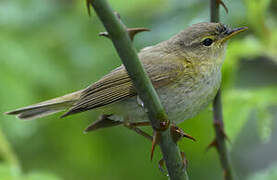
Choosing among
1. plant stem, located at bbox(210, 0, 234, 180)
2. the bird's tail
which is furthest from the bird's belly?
the bird's tail

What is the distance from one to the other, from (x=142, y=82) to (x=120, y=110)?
150 centimetres

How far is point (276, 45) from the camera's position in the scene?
11.5 ft

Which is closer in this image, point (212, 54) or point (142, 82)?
point (142, 82)

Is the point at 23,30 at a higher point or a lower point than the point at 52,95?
higher

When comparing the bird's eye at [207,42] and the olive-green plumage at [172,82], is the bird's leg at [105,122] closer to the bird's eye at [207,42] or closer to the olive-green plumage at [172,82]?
the olive-green plumage at [172,82]

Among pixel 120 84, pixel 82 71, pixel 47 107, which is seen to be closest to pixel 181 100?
pixel 120 84

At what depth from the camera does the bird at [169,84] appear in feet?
10.0

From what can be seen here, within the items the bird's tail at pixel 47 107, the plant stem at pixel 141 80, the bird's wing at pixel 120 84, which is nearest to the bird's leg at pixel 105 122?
the bird's wing at pixel 120 84

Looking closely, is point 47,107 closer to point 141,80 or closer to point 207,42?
point 207,42

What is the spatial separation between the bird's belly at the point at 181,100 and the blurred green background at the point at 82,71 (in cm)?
41

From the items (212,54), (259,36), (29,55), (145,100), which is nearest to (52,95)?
(29,55)

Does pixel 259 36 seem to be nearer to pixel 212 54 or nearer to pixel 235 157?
pixel 212 54

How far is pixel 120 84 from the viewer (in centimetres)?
320

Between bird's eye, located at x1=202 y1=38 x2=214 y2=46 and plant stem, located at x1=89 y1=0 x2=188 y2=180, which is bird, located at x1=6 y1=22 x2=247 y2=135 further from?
plant stem, located at x1=89 y1=0 x2=188 y2=180
